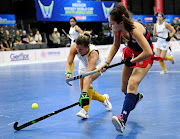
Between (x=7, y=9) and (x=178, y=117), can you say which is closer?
(x=178, y=117)

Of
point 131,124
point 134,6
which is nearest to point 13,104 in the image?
point 131,124

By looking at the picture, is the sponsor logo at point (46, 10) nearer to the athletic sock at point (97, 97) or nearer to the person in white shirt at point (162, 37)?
the person in white shirt at point (162, 37)

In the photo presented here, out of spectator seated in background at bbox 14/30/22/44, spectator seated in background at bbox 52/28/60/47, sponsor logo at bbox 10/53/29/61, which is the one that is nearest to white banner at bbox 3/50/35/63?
sponsor logo at bbox 10/53/29/61

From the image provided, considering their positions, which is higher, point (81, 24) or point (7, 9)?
point (7, 9)

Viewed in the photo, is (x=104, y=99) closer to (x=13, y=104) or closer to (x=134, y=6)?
(x=13, y=104)

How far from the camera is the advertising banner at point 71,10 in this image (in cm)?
1728

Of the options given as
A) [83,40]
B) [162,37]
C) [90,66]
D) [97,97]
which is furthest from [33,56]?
[83,40]

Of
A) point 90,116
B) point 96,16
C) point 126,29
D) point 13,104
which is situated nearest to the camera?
point 126,29

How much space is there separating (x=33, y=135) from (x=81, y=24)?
1775cm

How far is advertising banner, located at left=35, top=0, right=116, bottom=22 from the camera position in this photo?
17.3m

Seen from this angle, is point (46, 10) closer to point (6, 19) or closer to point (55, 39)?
point (55, 39)

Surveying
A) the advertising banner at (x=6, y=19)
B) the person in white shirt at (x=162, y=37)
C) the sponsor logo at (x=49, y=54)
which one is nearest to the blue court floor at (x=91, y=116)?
the person in white shirt at (x=162, y=37)

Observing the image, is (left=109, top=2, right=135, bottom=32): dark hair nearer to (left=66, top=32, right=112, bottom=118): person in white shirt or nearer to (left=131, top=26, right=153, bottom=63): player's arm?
(left=131, top=26, right=153, bottom=63): player's arm

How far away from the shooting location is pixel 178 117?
3.61 m
